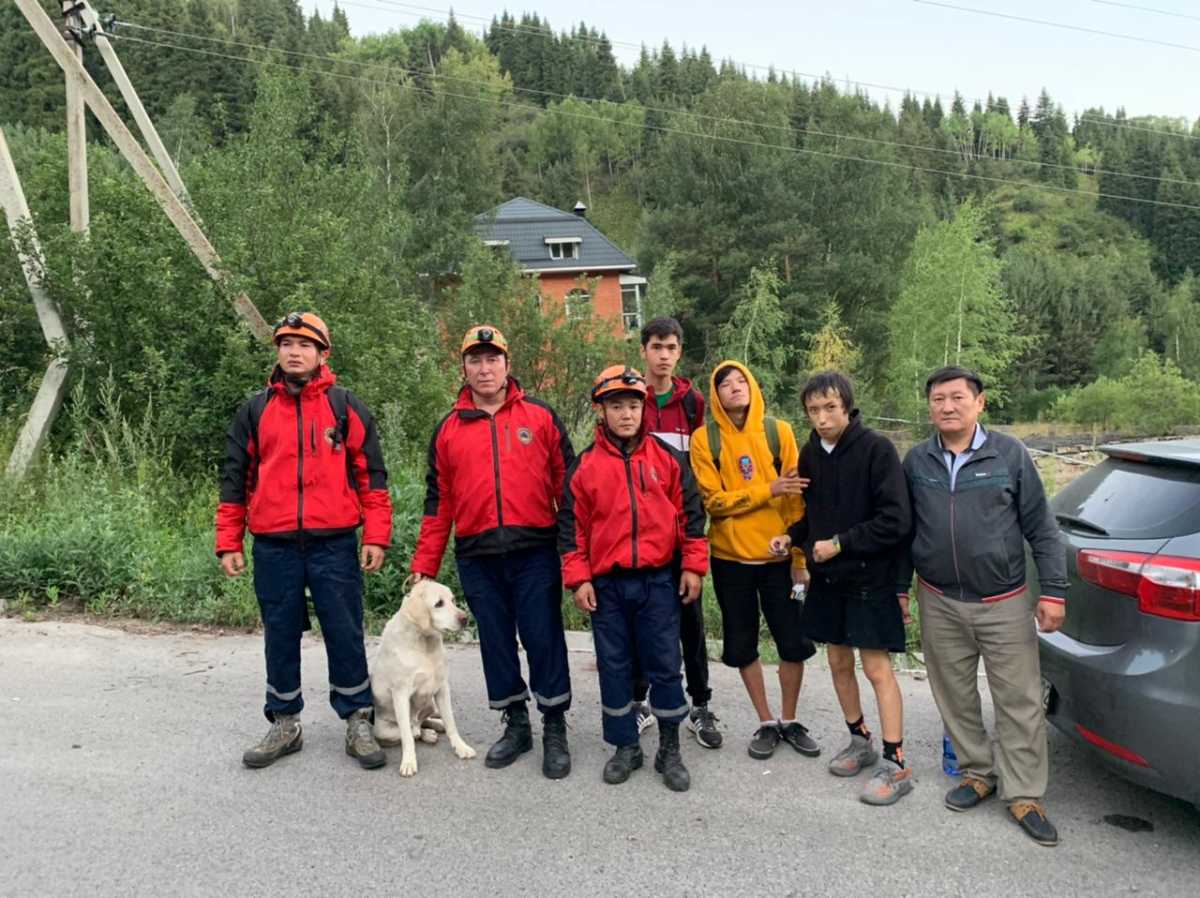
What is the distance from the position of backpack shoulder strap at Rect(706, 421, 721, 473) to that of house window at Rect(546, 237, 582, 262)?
41528 mm

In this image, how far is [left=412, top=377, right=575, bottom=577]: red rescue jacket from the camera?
4.18m

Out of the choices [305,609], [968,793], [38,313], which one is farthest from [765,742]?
[38,313]

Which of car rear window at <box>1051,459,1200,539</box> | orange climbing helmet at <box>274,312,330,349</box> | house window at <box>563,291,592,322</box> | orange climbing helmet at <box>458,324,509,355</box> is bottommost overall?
car rear window at <box>1051,459,1200,539</box>

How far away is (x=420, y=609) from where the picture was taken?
13.7 ft

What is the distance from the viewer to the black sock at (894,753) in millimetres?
3912

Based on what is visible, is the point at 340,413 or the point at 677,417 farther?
the point at 677,417

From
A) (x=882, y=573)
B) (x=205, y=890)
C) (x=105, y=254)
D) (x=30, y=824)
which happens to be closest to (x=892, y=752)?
(x=882, y=573)

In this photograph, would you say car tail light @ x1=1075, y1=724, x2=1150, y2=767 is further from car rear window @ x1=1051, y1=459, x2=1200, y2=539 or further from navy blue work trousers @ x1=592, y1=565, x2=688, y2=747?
navy blue work trousers @ x1=592, y1=565, x2=688, y2=747

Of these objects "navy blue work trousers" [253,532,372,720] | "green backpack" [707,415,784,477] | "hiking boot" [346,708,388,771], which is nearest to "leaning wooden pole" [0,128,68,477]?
"navy blue work trousers" [253,532,372,720]

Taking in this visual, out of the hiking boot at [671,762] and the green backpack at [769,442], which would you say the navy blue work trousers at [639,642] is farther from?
the green backpack at [769,442]

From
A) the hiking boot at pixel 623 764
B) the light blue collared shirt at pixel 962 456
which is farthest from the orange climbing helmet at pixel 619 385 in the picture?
the hiking boot at pixel 623 764

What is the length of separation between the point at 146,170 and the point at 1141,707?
10.4 metres

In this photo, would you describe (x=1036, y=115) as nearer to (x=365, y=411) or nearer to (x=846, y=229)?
(x=846, y=229)

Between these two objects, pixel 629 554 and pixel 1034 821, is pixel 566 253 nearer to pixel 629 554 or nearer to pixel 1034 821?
pixel 629 554
